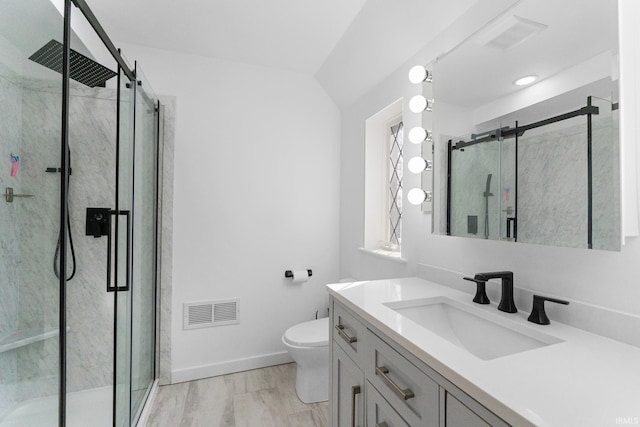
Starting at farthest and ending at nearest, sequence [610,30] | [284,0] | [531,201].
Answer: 1. [284,0]
2. [531,201]
3. [610,30]

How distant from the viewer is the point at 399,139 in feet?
7.25

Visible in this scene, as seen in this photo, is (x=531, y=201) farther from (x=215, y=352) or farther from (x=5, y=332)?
(x=215, y=352)

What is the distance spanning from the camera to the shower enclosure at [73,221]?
1.04 m

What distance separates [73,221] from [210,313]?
1.08 meters

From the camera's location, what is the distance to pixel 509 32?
1.08 metres

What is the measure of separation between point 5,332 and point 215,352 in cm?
133

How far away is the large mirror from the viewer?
2.72 feet

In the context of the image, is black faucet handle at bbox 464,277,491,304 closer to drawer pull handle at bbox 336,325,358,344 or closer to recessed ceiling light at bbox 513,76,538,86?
drawer pull handle at bbox 336,325,358,344

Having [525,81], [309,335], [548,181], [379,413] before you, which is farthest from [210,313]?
[525,81]

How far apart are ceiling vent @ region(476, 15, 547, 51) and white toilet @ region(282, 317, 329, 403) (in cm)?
175

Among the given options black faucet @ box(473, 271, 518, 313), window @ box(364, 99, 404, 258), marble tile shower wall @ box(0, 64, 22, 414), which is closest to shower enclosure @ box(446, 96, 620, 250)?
black faucet @ box(473, 271, 518, 313)

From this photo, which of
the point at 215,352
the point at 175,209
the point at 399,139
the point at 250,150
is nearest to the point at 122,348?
the point at 215,352

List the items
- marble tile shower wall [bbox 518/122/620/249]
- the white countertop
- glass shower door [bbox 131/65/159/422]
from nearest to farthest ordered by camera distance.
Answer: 1. the white countertop
2. marble tile shower wall [bbox 518/122/620/249]
3. glass shower door [bbox 131/65/159/422]

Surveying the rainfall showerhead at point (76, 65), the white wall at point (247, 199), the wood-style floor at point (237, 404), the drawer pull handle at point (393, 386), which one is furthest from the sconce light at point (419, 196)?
the rainfall showerhead at point (76, 65)
